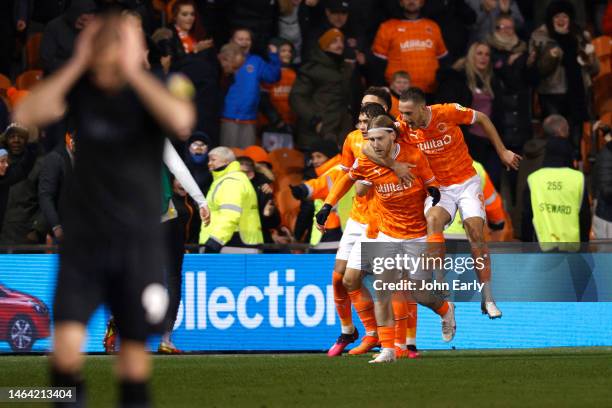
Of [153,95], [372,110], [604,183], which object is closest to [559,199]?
[604,183]

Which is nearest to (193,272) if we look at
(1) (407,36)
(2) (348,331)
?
(2) (348,331)

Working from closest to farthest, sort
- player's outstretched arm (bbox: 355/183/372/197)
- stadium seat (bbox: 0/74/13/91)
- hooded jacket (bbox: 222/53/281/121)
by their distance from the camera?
1. player's outstretched arm (bbox: 355/183/372/197)
2. stadium seat (bbox: 0/74/13/91)
3. hooded jacket (bbox: 222/53/281/121)

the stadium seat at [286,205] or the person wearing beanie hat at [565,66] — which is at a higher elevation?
the person wearing beanie hat at [565,66]

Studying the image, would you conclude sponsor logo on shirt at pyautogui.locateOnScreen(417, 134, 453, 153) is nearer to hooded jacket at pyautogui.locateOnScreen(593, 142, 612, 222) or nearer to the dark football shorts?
hooded jacket at pyautogui.locateOnScreen(593, 142, 612, 222)

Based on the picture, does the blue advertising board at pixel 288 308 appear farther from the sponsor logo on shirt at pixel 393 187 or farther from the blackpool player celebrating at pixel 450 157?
the sponsor logo on shirt at pixel 393 187

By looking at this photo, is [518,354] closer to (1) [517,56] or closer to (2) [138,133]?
(1) [517,56]

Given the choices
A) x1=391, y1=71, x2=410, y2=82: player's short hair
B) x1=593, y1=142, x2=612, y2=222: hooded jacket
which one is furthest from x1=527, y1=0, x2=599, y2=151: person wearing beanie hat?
x1=593, y1=142, x2=612, y2=222: hooded jacket

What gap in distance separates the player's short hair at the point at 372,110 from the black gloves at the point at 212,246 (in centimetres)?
259

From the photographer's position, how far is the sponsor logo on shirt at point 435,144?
44.6ft

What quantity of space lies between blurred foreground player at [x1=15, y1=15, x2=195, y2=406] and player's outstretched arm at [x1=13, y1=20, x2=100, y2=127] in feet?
0.27

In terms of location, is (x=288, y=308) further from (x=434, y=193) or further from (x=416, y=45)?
(x=416, y=45)

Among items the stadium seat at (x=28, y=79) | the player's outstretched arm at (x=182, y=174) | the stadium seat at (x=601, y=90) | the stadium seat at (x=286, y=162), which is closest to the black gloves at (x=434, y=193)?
the player's outstretched arm at (x=182, y=174)

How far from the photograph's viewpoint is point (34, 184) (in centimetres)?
1536

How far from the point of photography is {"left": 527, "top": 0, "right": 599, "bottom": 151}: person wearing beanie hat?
1878 centimetres
